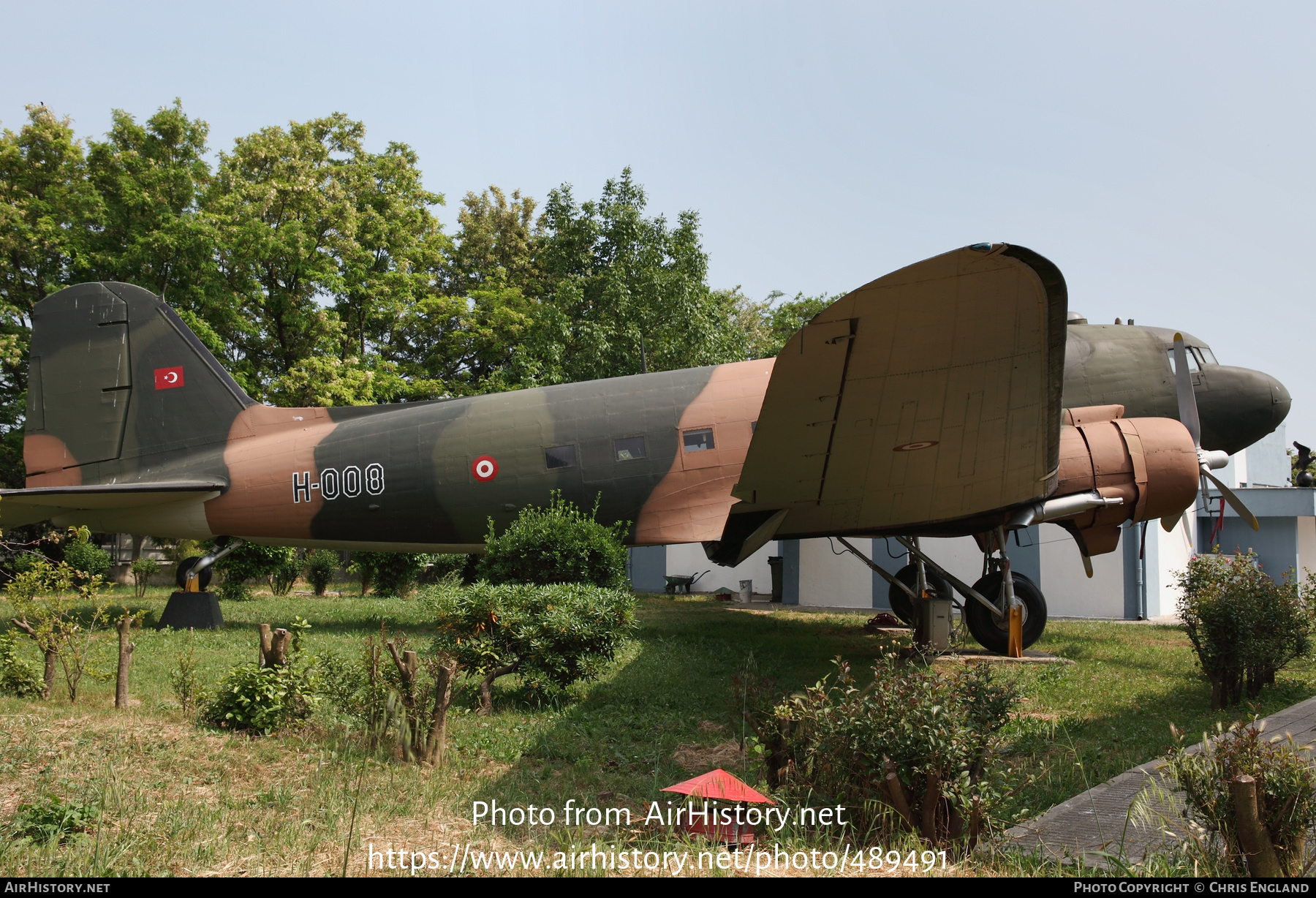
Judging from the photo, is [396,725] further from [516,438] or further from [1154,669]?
[1154,669]

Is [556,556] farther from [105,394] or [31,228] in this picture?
[31,228]

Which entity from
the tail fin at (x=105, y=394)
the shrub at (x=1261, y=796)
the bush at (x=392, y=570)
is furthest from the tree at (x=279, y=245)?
the shrub at (x=1261, y=796)

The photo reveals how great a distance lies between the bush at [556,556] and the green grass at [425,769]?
1.36m

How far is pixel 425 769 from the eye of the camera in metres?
6.05

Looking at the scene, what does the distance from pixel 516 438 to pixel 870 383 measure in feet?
22.4

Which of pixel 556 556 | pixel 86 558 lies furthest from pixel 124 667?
pixel 86 558

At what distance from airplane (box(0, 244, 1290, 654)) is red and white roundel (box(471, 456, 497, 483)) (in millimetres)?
26

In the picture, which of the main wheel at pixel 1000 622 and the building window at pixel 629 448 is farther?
the building window at pixel 629 448

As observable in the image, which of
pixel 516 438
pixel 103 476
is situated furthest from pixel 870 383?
pixel 103 476

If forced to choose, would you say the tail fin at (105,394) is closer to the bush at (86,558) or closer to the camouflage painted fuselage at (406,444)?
the camouflage painted fuselage at (406,444)

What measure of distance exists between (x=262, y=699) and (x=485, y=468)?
5.86 meters

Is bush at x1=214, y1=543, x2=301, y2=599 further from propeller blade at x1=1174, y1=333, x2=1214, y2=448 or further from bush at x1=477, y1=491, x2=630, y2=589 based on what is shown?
propeller blade at x1=1174, y1=333, x2=1214, y2=448

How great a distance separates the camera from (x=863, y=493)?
910 cm

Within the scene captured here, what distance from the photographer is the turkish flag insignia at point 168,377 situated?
13.4 metres
